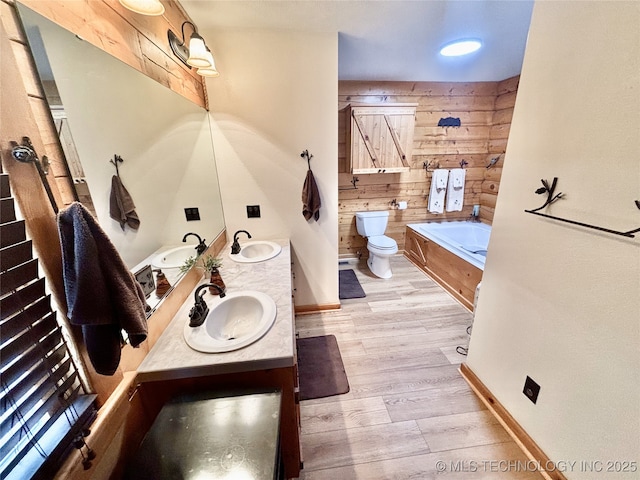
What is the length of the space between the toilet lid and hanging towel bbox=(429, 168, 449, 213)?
3.04 feet

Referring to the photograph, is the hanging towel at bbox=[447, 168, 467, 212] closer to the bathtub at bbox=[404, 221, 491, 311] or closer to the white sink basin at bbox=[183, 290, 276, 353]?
the bathtub at bbox=[404, 221, 491, 311]

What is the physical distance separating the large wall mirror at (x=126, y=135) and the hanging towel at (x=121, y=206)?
0.02 m

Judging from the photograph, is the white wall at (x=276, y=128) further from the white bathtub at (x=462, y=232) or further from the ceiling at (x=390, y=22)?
the white bathtub at (x=462, y=232)

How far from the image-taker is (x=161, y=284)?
3.76 feet

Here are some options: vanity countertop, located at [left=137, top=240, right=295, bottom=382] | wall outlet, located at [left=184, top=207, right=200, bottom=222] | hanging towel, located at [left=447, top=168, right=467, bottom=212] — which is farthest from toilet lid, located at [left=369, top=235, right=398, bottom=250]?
wall outlet, located at [left=184, top=207, right=200, bottom=222]

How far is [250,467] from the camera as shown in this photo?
2.24 feet

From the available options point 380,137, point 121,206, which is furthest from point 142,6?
point 380,137

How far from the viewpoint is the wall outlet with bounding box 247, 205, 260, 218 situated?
7.25 ft

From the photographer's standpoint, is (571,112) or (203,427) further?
(571,112)

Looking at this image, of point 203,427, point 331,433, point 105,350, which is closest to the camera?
point 105,350

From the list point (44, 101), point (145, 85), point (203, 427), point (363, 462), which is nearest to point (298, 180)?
point (145, 85)

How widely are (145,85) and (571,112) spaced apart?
1.87m

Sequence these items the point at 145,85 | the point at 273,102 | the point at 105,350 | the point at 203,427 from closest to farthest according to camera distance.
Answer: the point at 105,350
the point at 203,427
the point at 145,85
the point at 273,102

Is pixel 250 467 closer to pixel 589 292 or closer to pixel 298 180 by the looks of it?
pixel 589 292
